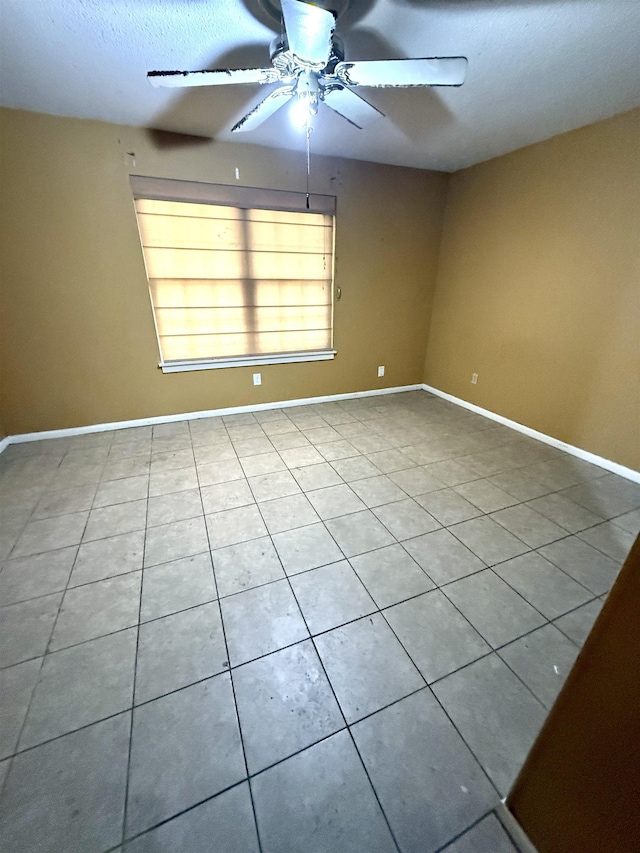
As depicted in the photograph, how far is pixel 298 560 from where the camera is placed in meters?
1.73

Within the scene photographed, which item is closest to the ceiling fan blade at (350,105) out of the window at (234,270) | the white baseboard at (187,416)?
the window at (234,270)

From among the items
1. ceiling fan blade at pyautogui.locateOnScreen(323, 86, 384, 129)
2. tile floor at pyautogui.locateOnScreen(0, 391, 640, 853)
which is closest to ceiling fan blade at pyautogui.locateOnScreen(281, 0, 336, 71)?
ceiling fan blade at pyautogui.locateOnScreen(323, 86, 384, 129)

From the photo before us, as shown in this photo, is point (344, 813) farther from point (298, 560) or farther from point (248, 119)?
point (248, 119)

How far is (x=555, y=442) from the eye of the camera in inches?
115

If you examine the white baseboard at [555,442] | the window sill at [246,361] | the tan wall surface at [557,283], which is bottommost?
the white baseboard at [555,442]

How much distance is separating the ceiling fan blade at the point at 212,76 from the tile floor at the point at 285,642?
210 centimetres

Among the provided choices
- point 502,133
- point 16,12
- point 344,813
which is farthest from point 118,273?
point 344,813

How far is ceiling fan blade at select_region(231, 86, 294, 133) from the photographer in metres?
1.61

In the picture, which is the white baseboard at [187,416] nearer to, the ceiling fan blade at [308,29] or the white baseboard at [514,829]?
the ceiling fan blade at [308,29]

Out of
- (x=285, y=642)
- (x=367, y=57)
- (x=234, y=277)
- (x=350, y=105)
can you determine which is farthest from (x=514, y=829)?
(x=234, y=277)

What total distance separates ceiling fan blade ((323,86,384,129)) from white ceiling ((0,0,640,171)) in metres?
0.20

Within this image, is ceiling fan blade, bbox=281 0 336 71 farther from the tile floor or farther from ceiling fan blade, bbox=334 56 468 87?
the tile floor

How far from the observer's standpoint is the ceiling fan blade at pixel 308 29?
1.07 metres

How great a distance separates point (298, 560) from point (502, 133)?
3.33 meters
